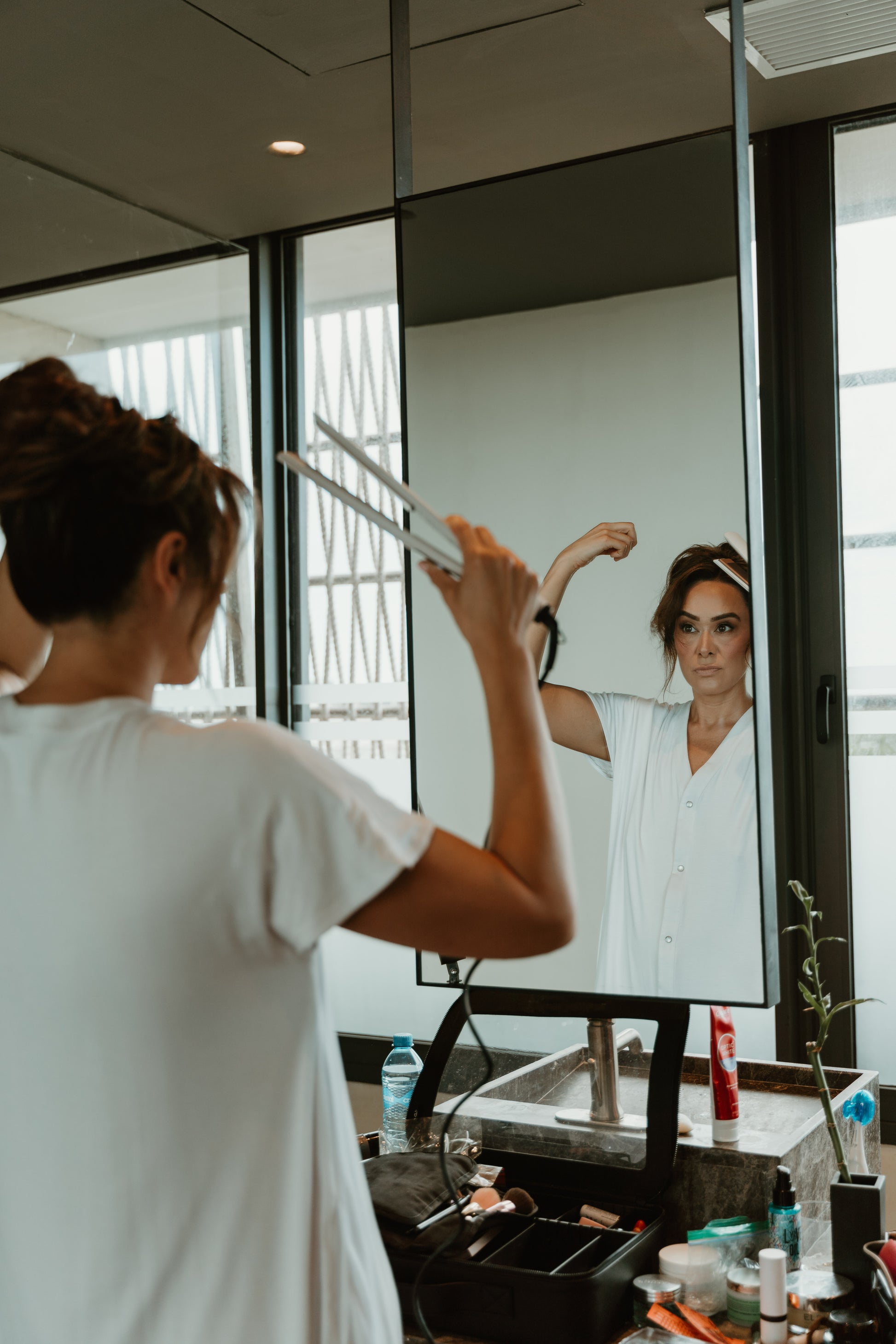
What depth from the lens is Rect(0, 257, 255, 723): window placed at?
2977 mm

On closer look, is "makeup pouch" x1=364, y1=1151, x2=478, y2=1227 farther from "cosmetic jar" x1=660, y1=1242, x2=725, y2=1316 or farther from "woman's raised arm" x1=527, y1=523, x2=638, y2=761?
"woman's raised arm" x1=527, y1=523, x2=638, y2=761

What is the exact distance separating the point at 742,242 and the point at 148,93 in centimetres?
146

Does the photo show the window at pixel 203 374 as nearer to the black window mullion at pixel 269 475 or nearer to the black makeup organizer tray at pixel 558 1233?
the black window mullion at pixel 269 475

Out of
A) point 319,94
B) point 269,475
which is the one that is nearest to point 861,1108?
point 319,94

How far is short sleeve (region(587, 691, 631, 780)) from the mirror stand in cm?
35

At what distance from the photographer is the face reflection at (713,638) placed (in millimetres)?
1604

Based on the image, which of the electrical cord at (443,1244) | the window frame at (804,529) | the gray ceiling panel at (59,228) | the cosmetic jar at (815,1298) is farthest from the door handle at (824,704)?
the gray ceiling panel at (59,228)

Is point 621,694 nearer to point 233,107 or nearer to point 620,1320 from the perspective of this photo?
point 620,1320

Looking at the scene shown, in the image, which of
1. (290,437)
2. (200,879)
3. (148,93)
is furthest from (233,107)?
(200,879)

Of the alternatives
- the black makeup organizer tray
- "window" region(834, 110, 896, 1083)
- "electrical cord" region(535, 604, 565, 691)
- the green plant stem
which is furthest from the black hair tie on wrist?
"window" region(834, 110, 896, 1083)

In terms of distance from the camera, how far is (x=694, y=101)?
2.45 meters

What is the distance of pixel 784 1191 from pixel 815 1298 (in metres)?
0.12

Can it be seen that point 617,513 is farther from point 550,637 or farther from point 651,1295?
point 651,1295

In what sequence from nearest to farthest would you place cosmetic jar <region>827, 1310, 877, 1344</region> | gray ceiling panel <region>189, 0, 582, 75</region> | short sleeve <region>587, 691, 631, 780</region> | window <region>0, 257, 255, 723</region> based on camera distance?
1. cosmetic jar <region>827, 1310, 877, 1344</region>
2. short sleeve <region>587, 691, 631, 780</region>
3. gray ceiling panel <region>189, 0, 582, 75</region>
4. window <region>0, 257, 255, 723</region>
